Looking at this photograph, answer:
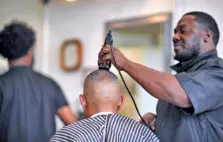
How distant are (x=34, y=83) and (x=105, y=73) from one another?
35.7 inches

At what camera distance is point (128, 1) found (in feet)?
12.0

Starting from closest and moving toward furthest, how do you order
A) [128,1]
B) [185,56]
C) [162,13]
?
[185,56]
[162,13]
[128,1]

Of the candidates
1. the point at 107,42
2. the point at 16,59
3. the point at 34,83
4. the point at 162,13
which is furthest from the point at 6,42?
the point at 162,13

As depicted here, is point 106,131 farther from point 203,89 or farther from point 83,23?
point 83,23

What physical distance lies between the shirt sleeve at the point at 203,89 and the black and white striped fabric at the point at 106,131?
227 millimetres

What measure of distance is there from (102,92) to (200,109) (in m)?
0.40

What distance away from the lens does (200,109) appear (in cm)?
162

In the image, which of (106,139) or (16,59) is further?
(16,59)

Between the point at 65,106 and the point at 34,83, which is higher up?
the point at 34,83

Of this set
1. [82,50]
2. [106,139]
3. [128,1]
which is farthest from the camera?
[82,50]

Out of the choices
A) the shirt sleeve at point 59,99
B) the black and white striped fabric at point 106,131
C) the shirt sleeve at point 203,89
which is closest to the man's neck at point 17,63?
the shirt sleeve at point 59,99

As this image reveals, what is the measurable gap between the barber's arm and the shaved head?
0.23ft

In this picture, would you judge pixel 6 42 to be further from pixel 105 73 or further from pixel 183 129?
pixel 183 129

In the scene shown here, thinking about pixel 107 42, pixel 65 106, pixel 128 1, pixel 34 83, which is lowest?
pixel 65 106
